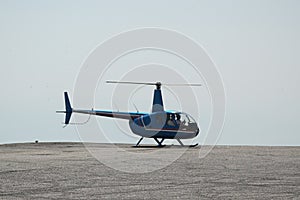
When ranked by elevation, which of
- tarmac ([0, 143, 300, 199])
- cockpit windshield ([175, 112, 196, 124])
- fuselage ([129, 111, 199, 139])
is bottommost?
tarmac ([0, 143, 300, 199])

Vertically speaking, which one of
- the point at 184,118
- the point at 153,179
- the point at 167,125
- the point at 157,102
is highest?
the point at 157,102

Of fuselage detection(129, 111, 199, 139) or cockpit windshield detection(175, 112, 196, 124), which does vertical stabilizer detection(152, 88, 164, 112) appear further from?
cockpit windshield detection(175, 112, 196, 124)

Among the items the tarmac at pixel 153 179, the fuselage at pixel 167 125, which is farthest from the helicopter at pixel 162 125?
the tarmac at pixel 153 179

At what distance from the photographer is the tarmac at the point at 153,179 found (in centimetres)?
1579

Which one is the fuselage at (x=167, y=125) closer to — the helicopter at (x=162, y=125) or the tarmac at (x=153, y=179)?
the helicopter at (x=162, y=125)

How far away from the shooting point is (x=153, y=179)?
19000 millimetres

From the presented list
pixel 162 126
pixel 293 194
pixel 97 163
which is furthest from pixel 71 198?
pixel 162 126

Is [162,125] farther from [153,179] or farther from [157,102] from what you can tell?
[153,179]

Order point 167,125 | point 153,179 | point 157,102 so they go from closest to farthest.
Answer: point 153,179 → point 167,125 → point 157,102

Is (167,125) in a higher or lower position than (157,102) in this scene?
lower

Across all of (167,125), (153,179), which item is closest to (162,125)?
(167,125)

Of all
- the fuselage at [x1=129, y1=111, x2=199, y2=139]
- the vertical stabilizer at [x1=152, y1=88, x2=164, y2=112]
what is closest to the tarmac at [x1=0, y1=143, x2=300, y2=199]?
the fuselage at [x1=129, y1=111, x2=199, y2=139]

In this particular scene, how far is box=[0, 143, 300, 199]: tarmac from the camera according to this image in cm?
1579

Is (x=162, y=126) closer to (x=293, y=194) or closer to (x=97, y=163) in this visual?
(x=97, y=163)
